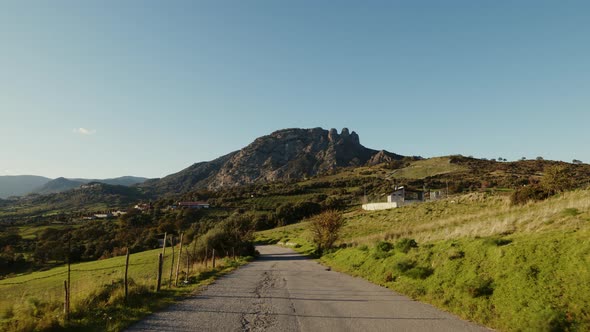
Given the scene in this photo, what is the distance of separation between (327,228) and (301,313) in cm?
3049

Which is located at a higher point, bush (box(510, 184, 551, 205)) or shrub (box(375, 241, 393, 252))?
bush (box(510, 184, 551, 205))

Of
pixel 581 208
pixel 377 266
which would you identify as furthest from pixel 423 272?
pixel 581 208

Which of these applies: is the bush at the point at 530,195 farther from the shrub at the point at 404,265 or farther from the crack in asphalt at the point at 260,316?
the crack in asphalt at the point at 260,316

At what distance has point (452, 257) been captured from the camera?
15719 mm

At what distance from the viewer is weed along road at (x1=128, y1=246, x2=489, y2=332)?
32.4 ft

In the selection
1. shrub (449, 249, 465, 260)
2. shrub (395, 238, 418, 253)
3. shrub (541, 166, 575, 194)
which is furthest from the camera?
shrub (541, 166, 575, 194)

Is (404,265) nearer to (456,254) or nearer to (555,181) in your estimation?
(456,254)

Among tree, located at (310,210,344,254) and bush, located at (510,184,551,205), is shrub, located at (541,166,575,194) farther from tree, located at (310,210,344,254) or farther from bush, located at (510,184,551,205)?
tree, located at (310,210,344,254)

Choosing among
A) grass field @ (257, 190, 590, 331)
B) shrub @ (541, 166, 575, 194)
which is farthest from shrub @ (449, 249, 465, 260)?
shrub @ (541, 166, 575, 194)

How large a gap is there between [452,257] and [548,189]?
3254 cm

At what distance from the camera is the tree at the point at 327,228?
41.7 meters

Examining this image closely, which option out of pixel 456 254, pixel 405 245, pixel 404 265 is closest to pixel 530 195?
pixel 405 245

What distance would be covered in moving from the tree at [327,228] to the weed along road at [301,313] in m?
24.8

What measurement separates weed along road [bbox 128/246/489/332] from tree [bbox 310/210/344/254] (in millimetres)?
24839
